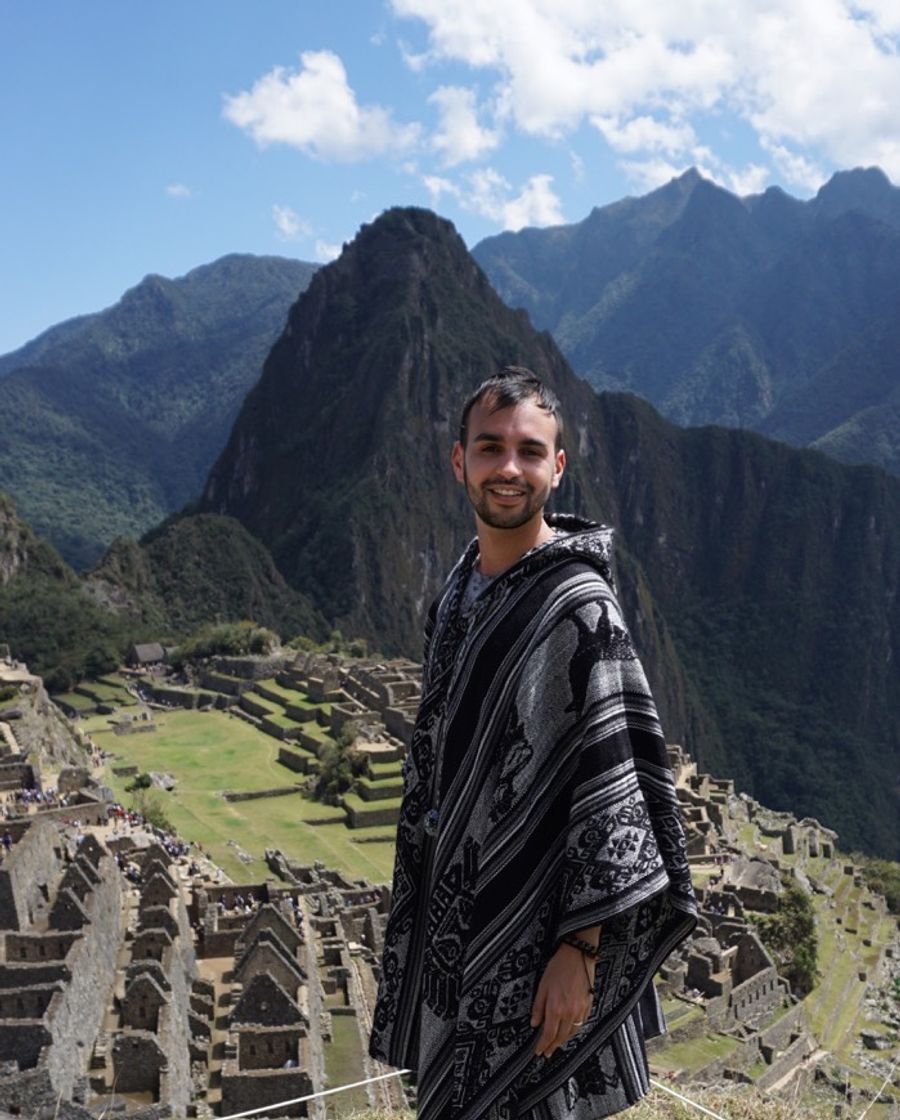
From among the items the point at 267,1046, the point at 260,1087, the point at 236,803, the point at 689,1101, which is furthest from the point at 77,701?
the point at 689,1101

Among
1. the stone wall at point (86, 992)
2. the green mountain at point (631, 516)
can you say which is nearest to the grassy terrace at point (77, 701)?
the stone wall at point (86, 992)

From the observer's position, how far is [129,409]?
158 m

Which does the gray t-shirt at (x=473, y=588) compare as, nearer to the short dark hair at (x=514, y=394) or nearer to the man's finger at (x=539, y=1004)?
the short dark hair at (x=514, y=394)

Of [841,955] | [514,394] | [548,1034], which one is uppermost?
[514,394]

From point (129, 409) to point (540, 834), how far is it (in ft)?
535

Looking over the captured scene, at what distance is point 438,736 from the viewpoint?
314cm

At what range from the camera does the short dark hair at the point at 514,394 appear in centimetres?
299

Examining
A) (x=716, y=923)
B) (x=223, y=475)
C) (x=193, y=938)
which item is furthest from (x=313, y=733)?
(x=223, y=475)

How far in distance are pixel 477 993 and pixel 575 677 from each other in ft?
2.60

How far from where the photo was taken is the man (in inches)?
106

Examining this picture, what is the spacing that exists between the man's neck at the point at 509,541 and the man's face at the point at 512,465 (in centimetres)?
4

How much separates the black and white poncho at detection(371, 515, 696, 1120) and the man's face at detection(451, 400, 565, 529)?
0.41ft

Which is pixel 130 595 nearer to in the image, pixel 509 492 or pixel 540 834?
pixel 509 492

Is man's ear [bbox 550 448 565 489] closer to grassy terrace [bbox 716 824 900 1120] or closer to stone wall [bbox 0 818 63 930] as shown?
stone wall [bbox 0 818 63 930]
